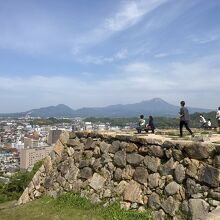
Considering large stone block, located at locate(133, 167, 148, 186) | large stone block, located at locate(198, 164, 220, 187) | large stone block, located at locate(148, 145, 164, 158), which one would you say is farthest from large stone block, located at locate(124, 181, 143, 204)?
large stone block, located at locate(198, 164, 220, 187)

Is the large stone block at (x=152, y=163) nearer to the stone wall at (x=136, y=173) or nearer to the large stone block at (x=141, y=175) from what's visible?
the stone wall at (x=136, y=173)

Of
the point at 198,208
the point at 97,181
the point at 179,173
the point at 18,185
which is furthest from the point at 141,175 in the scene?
the point at 18,185

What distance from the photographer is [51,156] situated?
48.8 feet

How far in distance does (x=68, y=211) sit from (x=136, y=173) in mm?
2470

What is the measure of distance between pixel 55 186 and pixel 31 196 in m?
1.36

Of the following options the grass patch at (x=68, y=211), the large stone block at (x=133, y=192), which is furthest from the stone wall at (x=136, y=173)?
the grass patch at (x=68, y=211)

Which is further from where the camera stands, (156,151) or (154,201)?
Result: (156,151)

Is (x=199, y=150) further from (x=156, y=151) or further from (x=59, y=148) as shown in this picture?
(x=59, y=148)

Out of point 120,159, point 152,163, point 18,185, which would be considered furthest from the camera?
point 18,185

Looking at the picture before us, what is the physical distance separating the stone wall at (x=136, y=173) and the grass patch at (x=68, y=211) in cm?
29

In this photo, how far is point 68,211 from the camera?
11.5 m

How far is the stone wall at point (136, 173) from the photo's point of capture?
29.8 feet

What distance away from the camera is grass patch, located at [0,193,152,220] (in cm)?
1039

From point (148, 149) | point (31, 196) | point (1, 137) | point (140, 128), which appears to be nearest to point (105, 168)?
point (148, 149)
